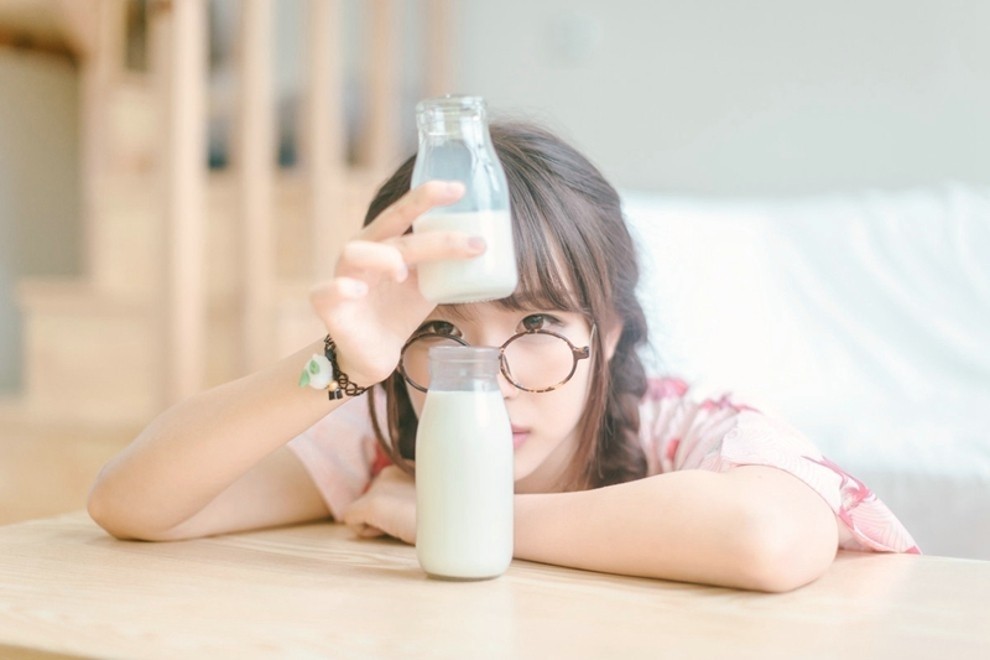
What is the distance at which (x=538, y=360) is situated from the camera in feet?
3.31

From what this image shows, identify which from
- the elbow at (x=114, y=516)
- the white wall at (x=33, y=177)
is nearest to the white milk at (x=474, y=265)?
the elbow at (x=114, y=516)

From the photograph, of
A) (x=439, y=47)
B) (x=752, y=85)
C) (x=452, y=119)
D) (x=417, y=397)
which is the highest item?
(x=439, y=47)

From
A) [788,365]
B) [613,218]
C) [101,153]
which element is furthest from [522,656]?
[101,153]

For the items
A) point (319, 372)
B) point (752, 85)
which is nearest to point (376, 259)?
point (319, 372)

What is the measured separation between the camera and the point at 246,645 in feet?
2.31

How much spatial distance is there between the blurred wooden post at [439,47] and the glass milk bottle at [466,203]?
8.39 ft

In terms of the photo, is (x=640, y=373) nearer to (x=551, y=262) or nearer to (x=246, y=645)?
(x=551, y=262)

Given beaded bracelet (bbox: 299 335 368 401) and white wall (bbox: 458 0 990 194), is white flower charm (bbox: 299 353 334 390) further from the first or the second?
white wall (bbox: 458 0 990 194)

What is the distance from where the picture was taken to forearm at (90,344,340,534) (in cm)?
93

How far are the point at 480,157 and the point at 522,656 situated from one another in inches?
13.0

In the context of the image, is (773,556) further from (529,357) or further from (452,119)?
(452,119)

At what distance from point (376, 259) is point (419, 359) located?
26cm

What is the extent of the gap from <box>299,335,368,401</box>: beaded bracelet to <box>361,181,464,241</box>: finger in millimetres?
139

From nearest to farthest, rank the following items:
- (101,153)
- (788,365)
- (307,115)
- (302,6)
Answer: (788,365), (307,115), (101,153), (302,6)
